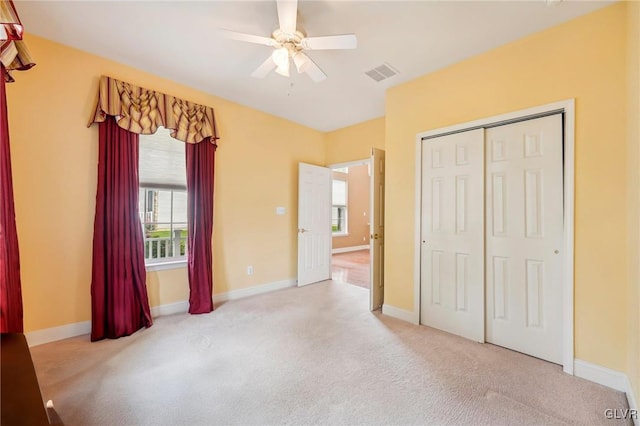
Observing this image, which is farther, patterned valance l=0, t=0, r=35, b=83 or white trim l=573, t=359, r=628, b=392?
white trim l=573, t=359, r=628, b=392

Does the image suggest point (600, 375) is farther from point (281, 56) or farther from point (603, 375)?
point (281, 56)

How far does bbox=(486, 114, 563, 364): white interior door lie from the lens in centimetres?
212

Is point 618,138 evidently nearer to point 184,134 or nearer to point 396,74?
point 396,74

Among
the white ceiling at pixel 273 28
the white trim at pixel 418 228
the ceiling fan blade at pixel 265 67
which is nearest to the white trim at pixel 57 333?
the white ceiling at pixel 273 28

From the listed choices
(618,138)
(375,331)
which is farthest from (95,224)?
(618,138)

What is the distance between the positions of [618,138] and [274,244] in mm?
3827

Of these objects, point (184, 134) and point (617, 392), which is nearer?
point (617, 392)

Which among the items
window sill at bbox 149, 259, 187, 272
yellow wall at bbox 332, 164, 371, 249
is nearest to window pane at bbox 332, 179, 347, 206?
yellow wall at bbox 332, 164, 371, 249

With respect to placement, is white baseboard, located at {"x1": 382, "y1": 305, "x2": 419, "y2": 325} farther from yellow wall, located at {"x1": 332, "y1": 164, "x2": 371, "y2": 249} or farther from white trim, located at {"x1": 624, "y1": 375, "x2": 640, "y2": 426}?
yellow wall, located at {"x1": 332, "y1": 164, "x2": 371, "y2": 249}

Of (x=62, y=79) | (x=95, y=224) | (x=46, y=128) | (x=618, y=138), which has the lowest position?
(x=95, y=224)

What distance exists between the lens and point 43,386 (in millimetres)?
1789

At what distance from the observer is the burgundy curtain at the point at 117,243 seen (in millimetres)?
2500

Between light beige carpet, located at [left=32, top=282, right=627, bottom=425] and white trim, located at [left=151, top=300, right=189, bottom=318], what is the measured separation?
302mm

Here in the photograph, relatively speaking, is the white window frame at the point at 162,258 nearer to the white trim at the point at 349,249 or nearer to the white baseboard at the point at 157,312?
the white baseboard at the point at 157,312
